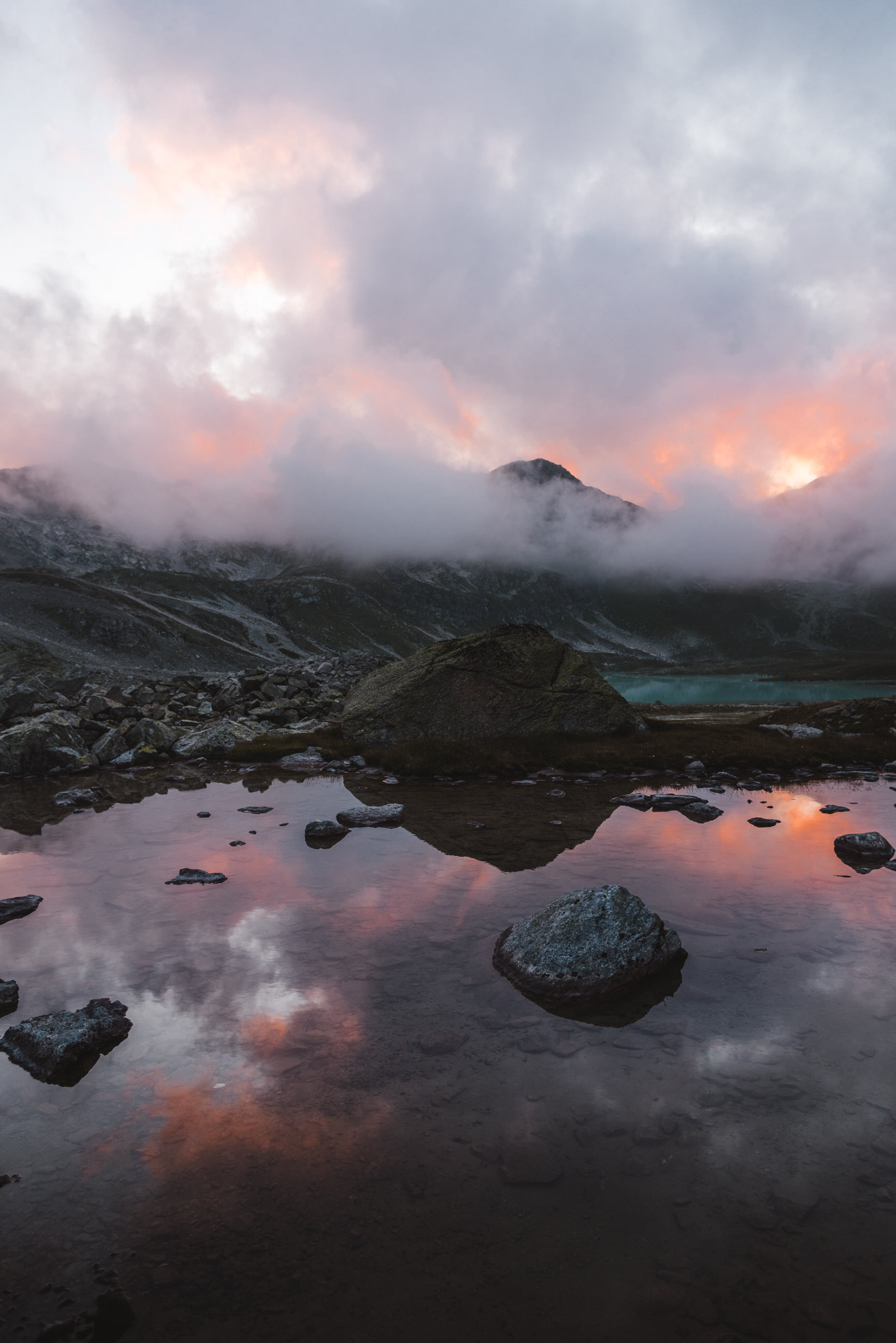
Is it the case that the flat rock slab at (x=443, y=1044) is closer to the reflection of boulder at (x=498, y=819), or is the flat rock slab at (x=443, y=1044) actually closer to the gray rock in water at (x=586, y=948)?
the gray rock in water at (x=586, y=948)

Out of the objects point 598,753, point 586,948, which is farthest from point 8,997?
point 598,753

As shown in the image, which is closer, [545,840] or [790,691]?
[545,840]

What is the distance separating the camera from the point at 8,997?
10664 mm

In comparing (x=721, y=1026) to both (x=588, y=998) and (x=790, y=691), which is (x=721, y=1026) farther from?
(x=790, y=691)

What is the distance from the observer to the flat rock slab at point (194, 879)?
632 inches

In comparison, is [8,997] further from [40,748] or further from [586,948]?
[40,748]

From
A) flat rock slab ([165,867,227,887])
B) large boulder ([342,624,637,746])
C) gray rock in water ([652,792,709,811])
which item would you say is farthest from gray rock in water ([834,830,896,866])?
large boulder ([342,624,637,746])

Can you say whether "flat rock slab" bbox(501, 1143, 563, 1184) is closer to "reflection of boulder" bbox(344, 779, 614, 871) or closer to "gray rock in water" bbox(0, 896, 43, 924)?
"reflection of boulder" bbox(344, 779, 614, 871)

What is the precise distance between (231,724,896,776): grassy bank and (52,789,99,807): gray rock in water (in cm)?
1016

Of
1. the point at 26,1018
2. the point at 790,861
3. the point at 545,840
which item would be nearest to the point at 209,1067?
the point at 26,1018

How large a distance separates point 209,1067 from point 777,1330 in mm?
7240

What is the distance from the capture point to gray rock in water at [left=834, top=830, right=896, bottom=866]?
18000mm

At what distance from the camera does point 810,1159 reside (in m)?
7.10

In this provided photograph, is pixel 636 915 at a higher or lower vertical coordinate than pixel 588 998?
higher
